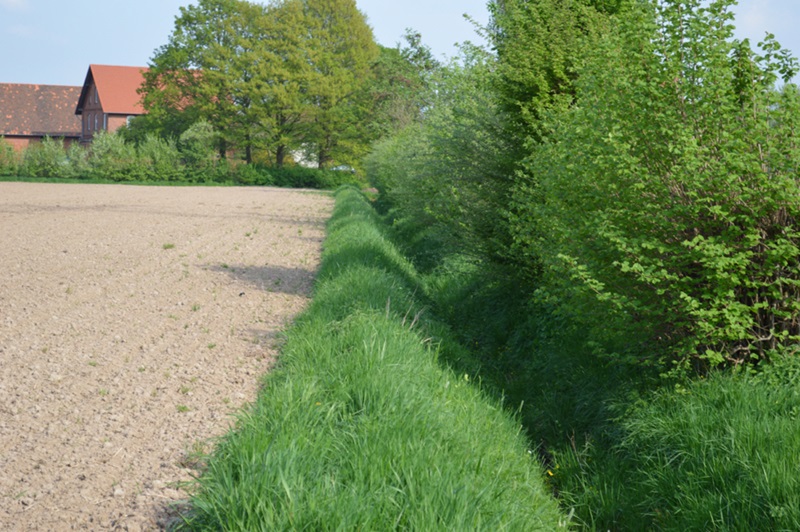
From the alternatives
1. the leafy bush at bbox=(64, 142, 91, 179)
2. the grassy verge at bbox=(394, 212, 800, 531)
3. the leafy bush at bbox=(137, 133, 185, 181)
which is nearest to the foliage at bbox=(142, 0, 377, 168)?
the leafy bush at bbox=(137, 133, 185, 181)

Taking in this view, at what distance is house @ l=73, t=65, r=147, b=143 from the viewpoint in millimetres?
74812

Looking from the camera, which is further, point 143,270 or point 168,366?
point 143,270

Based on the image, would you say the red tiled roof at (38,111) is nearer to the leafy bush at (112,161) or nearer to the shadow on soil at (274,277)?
the leafy bush at (112,161)

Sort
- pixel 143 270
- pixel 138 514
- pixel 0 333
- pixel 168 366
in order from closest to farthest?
pixel 138 514 → pixel 168 366 → pixel 0 333 → pixel 143 270

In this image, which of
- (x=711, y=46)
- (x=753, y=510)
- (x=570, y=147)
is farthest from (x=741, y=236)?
(x=753, y=510)

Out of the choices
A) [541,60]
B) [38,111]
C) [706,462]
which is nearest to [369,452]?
[706,462]

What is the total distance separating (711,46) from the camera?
5.85 m

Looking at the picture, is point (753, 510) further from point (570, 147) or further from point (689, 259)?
point (570, 147)

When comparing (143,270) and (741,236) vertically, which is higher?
(741,236)

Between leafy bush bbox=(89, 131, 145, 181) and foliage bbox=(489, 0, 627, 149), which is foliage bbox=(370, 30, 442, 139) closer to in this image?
leafy bush bbox=(89, 131, 145, 181)

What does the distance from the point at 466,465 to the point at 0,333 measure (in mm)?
6146

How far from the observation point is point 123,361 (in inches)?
280

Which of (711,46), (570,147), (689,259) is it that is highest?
(711,46)

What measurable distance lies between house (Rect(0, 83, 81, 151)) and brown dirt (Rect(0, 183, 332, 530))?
230 feet
